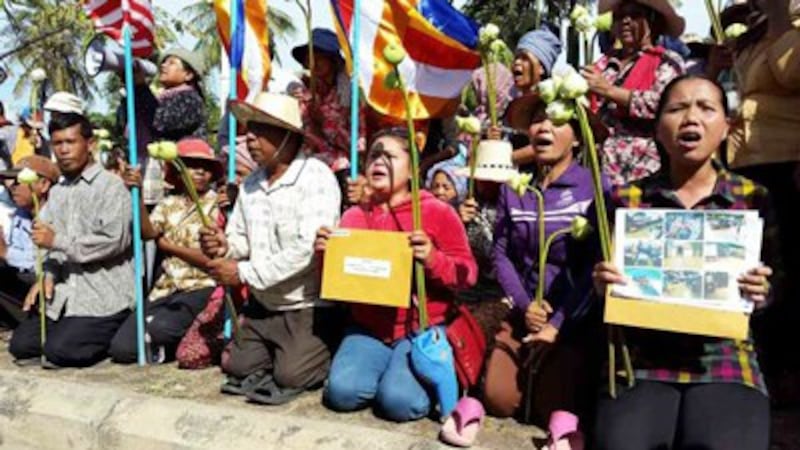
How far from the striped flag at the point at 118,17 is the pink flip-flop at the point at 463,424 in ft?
10.6

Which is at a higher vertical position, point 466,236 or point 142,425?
point 466,236

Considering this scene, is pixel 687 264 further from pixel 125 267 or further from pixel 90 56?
pixel 90 56

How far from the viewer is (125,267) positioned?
4715 millimetres

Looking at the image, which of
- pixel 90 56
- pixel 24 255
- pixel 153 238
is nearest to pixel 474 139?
pixel 153 238

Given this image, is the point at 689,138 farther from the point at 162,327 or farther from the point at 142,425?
the point at 162,327

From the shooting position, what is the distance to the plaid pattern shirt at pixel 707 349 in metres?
2.75

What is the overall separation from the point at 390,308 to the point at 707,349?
1561mm

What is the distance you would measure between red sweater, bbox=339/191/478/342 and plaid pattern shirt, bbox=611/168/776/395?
3.17ft

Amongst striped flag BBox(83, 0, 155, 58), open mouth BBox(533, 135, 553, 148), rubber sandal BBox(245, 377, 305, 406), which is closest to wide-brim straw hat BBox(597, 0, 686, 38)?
open mouth BBox(533, 135, 553, 148)

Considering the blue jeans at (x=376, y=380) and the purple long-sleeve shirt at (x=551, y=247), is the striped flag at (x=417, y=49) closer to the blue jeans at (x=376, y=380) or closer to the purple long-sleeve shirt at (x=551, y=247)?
the purple long-sleeve shirt at (x=551, y=247)

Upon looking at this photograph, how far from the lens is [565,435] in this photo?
9.79 ft

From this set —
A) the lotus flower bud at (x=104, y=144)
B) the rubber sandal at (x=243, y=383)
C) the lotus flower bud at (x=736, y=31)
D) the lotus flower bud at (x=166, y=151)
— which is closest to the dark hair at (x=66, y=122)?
the lotus flower bud at (x=104, y=144)

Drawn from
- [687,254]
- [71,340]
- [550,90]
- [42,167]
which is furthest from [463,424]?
[42,167]

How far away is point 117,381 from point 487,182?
2.39 meters
